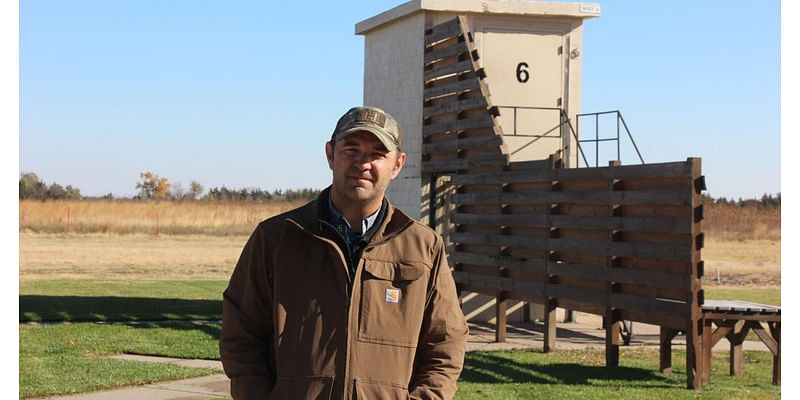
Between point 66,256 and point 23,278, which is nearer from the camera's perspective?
point 23,278

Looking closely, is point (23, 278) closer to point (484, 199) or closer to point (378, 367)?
point (484, 199)

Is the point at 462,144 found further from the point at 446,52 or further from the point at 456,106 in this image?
the point at 446,52

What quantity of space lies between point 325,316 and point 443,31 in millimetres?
14278

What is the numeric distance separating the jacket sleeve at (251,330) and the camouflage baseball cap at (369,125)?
551mm

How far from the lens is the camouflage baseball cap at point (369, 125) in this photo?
4.50 meters

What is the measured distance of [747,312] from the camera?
42.2 feet

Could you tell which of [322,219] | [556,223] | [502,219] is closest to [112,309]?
[502,219]

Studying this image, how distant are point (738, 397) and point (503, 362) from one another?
3459 millimetres

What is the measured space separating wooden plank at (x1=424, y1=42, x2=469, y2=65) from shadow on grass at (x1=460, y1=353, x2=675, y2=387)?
18.3 ft

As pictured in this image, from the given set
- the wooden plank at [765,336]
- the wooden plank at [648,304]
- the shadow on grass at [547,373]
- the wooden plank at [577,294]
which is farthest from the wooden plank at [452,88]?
the wooden plank at [765,336]

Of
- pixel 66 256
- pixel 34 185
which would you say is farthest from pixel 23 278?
pixel 34 185

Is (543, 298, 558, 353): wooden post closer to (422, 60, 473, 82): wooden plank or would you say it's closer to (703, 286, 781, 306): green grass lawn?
(422, 60, 473, 82): wooden plank

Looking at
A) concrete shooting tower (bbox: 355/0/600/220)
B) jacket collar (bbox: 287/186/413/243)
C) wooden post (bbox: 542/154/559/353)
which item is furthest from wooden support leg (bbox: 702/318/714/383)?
jacket collar (bbox: 287/186/413/243)

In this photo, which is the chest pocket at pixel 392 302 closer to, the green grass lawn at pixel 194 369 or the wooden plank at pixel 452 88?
the green grass lawn at pixel 194 369
